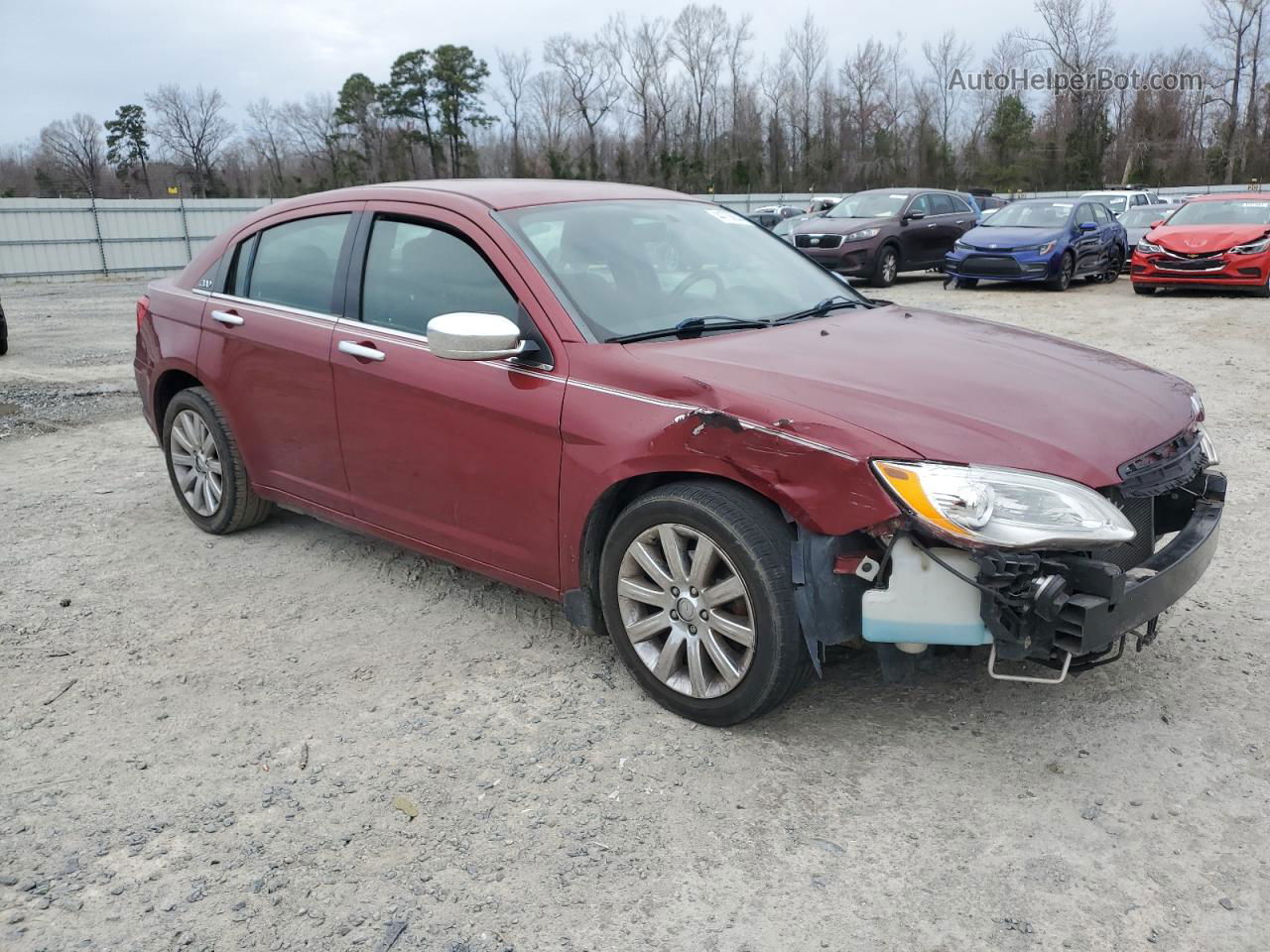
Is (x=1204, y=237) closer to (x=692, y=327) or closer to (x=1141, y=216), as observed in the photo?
(x=1141, y=216)

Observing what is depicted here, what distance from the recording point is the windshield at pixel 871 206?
60.7ft

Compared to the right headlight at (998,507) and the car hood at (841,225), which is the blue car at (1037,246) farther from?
the right headlight at (998,507)

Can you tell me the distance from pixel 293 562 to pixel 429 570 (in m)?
0.68

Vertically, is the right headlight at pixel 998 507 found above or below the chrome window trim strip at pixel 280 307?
below

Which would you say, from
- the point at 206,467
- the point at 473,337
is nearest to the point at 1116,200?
the point at 206,467

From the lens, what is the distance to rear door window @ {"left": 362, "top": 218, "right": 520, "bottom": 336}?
3.69 metres

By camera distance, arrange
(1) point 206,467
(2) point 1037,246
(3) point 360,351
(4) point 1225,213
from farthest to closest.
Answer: (2) point 1037,246
(4) point 1225,213
(1) point 206,467
(3) point 360,351

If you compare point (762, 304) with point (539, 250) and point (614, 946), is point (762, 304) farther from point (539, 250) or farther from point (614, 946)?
point (614, 946)

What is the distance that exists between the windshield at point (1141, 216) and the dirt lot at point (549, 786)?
18.7 metres

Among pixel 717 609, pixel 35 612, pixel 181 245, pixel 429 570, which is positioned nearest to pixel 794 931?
pixel 717 609

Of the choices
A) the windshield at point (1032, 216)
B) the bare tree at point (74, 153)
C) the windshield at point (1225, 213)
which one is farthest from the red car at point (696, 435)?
the bare tree at point (74, 153)

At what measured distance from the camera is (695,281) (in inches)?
153

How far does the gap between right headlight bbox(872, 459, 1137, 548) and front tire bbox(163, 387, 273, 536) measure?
3341mm

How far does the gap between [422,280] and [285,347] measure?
82 cm
